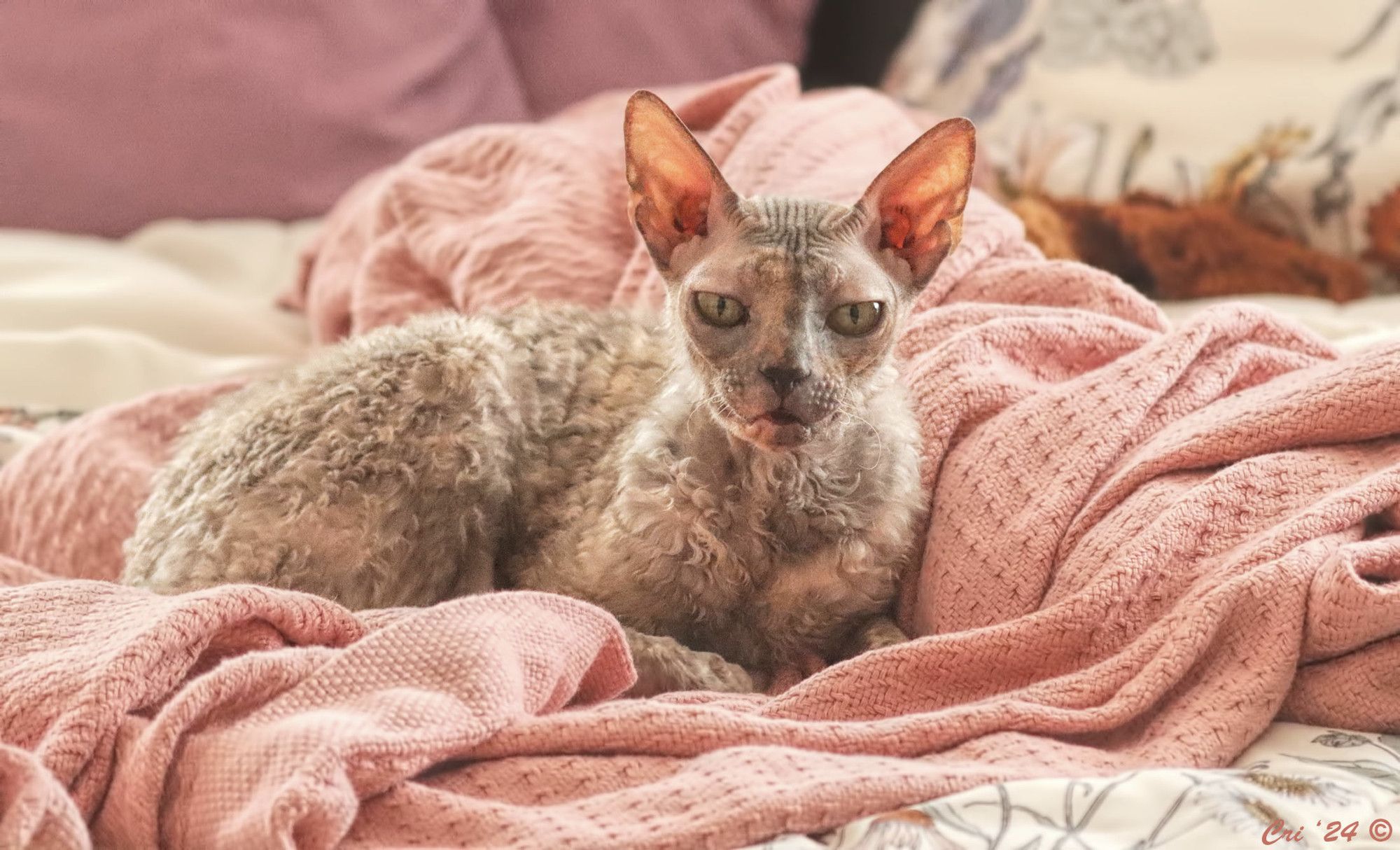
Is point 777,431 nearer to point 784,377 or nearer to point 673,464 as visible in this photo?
point 784,377

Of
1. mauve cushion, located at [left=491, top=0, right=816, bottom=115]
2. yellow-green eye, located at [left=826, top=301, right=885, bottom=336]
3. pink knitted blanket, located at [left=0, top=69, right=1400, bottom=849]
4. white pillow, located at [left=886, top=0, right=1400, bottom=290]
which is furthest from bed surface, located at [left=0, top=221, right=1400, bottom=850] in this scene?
mauve cushion, located at [left=491, top=0, right=816, bottom=115]

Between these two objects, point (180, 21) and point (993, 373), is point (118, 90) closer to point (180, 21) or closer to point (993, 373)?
point (180, 21)


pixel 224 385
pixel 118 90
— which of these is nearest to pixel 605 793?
pixel 224 385

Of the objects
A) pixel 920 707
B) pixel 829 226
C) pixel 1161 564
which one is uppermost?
pixel 829 226

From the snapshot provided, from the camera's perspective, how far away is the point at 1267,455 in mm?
1511

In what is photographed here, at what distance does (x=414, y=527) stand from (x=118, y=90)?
149 centimetres

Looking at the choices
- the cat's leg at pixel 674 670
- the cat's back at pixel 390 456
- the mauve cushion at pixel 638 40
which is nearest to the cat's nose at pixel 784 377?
the cat's leg at pixel 674 670

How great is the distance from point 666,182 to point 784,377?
0.30 meters

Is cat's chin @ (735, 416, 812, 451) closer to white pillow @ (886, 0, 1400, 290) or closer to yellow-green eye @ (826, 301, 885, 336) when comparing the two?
yellow-green eye @ (826, 301, 885, 336)

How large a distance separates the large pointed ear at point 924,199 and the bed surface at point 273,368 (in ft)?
2.08

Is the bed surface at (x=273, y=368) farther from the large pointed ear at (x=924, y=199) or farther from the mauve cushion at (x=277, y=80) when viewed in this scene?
the large pointed ear at (x=924, y=199)

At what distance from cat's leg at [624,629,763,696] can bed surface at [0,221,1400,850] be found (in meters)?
0.43

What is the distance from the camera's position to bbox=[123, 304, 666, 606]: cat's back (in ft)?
5.34

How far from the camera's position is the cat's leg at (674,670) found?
1.53m
